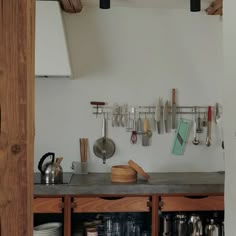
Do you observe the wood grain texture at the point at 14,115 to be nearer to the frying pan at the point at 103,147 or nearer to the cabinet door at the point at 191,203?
the cabinet door at the point at 191,203

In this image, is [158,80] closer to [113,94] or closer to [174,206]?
[113,94]

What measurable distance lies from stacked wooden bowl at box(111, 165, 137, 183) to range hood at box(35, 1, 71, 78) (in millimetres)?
805

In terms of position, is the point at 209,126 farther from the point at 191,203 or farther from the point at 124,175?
the point at 124,175

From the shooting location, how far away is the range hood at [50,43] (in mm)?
2740

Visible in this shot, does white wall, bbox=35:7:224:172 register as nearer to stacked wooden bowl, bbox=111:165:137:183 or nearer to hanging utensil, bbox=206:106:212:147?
hanging utensil, bbox=206:106:212:147

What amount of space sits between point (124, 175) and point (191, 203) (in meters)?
0.50

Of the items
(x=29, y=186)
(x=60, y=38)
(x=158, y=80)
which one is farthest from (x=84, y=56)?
(x=29, y=186)

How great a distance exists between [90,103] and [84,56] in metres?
0.39

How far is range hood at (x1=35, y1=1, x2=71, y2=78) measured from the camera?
2.74m

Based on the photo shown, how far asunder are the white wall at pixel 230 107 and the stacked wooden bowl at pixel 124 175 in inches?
39.1

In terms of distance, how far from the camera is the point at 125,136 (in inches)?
123

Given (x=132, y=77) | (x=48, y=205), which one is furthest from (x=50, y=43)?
(x=48, y=205)

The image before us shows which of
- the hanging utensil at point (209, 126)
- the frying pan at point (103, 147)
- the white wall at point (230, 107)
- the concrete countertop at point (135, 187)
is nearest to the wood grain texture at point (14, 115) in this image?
the white wall at point (230, 107)

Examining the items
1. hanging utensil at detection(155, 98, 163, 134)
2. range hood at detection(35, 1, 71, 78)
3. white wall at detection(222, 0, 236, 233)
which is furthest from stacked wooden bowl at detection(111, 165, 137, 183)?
white wall at detection(222, 0, 236, 233)
